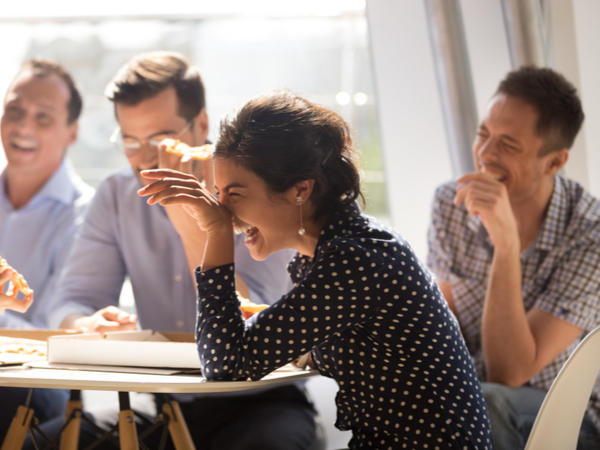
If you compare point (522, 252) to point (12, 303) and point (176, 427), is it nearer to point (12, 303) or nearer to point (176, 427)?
point (176, 427)

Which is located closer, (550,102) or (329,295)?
(329,295)

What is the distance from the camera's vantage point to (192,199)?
1250 mm

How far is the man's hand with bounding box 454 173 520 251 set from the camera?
1.90 m

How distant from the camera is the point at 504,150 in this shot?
2080mm

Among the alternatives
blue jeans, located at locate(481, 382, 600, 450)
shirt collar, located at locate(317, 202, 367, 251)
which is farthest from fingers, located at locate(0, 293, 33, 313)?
blue jeans, located at locate(481, 382, 600, 450)

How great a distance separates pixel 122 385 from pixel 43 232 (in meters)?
1.92

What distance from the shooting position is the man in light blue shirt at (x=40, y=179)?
8.91 ft

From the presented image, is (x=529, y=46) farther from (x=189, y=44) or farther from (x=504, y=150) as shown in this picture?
(x=189, y=44)

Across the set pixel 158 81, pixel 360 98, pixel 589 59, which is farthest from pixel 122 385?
pixel 360 98

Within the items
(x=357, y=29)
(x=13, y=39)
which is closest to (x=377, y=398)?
(x=357, y=29)

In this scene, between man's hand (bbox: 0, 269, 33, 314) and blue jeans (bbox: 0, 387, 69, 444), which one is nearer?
man's hand (bbox: 0, 269, 33, 314)

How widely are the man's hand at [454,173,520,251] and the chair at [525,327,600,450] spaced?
72 cm

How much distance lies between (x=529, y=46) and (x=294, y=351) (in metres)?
2.19

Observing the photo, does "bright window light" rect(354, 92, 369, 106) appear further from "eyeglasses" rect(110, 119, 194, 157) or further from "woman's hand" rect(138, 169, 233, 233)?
"woman's hand" rect(138, 169, 233, 233)
